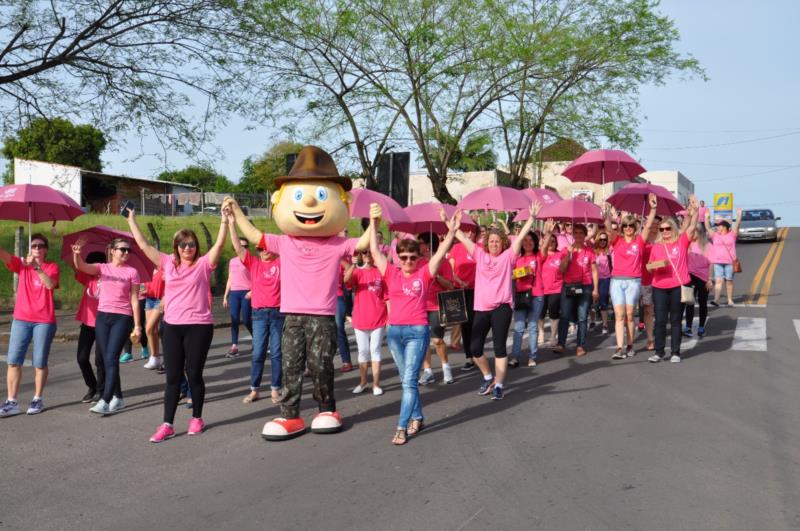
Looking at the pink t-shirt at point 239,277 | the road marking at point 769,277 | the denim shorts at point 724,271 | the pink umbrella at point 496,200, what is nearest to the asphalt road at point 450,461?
the pink t-shirt at point 239,277

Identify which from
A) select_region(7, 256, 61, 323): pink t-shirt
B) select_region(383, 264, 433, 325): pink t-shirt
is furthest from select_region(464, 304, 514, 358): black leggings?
select_region(7, 256, 61, 323): pink t-shirt

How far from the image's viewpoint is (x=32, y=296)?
7.30m

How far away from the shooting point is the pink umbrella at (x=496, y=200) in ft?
34.8

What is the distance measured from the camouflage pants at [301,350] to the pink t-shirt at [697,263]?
795 cm

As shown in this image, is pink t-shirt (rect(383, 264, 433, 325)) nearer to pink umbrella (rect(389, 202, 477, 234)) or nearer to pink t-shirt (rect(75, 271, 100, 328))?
pink t-shirt (rect(75, 271, 100, 328))

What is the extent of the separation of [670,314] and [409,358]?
499cm

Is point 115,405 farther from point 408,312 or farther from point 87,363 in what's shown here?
point 408,312

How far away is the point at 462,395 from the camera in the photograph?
7887 mm

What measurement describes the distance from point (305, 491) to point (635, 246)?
6.58 meters

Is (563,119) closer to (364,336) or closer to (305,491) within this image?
(364,336)

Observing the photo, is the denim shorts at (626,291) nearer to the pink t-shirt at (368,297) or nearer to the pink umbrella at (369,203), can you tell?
the pink umbrella at (369,203)

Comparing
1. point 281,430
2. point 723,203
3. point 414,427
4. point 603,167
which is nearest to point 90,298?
point 281,430

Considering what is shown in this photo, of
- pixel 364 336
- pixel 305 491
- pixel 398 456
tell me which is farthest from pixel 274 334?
pixel 305 491

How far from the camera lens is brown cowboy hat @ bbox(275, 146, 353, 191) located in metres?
6.38
